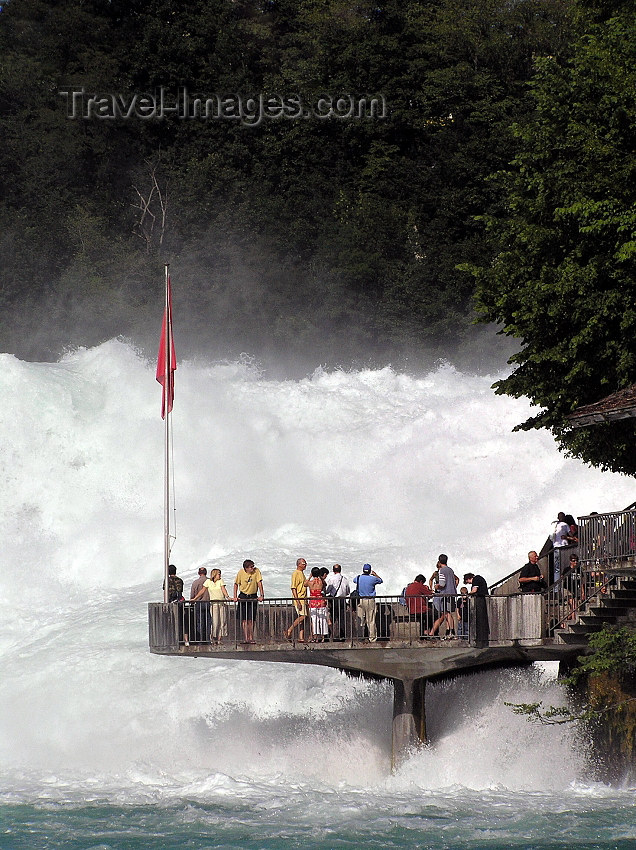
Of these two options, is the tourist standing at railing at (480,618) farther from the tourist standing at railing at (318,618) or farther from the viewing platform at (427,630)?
the tourist standing at railing at (318,618)

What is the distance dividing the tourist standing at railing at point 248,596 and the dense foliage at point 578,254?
6.42 m

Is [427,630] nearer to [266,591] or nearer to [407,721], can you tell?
[407,721]

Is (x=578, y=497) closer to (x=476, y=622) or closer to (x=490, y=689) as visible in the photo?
(x=490, y=689)

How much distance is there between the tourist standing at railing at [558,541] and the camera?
29500 mm

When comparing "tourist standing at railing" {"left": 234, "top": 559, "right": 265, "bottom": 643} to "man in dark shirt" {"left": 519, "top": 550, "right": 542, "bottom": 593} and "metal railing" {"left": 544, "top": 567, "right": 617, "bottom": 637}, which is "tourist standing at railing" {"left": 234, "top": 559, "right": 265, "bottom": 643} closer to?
"man in dark shirt" {"left": 519, "top": 550, "right": 542, "bottom": 593}

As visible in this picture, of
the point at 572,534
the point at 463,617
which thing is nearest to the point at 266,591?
the point at 463,617

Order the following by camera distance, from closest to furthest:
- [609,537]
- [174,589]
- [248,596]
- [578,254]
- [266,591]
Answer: [609,537], [248,596], [174,589], [578,254], [266,591]

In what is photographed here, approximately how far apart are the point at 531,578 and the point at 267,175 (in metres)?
65.7

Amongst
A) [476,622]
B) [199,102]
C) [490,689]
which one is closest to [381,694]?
[490,689]

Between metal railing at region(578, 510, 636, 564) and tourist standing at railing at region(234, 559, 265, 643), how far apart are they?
592 centimetres

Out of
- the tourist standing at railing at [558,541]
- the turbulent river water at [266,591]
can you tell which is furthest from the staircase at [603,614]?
the turbulent river water at [266,591]

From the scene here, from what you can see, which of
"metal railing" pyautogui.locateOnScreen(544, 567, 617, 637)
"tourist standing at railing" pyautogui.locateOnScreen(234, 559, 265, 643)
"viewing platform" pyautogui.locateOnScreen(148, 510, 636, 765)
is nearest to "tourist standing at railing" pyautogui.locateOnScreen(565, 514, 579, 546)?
"viewing platform" pyautogui.locateOnScreen(148, 510, 636, 765)

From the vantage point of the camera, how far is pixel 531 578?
29.5 m

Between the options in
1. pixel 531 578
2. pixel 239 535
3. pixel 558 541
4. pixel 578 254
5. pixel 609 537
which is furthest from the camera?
pixel 239 535
